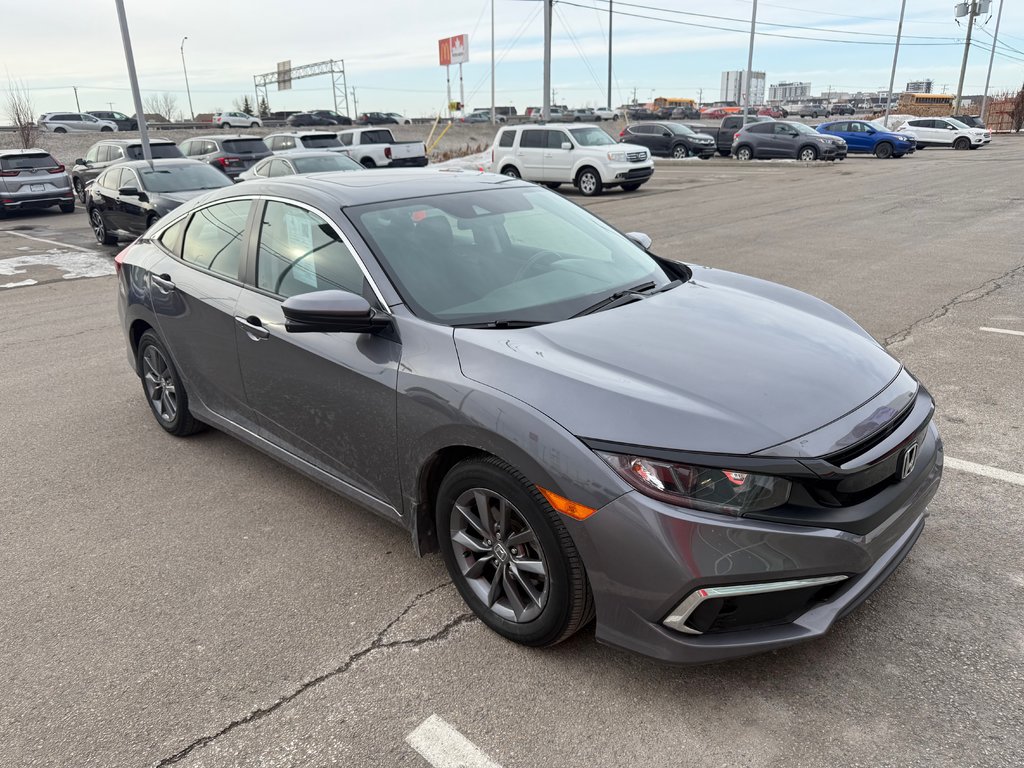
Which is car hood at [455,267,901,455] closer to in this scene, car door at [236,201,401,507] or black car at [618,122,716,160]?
car door at [236,201,401,507]

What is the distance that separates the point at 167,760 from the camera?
7.87 ft

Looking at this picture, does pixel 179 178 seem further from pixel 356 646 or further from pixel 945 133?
Result: pixel 945 133

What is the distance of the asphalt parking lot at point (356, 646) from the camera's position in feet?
7.92

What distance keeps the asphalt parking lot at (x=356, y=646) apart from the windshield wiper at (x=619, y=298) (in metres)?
0.72

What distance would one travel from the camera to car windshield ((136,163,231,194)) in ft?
41.7

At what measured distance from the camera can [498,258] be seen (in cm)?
358

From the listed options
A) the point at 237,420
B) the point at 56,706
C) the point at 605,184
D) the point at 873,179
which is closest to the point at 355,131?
the point at 605,184

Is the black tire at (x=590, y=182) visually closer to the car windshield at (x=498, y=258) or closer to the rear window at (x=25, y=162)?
the rear window at (x=25, y=162)

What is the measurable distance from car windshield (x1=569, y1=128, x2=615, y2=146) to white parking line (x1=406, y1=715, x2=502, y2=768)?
767 inches

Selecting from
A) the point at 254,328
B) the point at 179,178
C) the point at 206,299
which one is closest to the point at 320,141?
the point at 179,178

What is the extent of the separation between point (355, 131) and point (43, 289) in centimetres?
1525

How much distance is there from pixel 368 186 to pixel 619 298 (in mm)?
1366

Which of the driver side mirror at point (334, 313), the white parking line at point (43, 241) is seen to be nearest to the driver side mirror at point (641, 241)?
the driver side mirror at point (334, 313)

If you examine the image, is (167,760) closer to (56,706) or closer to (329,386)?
(56,706)
